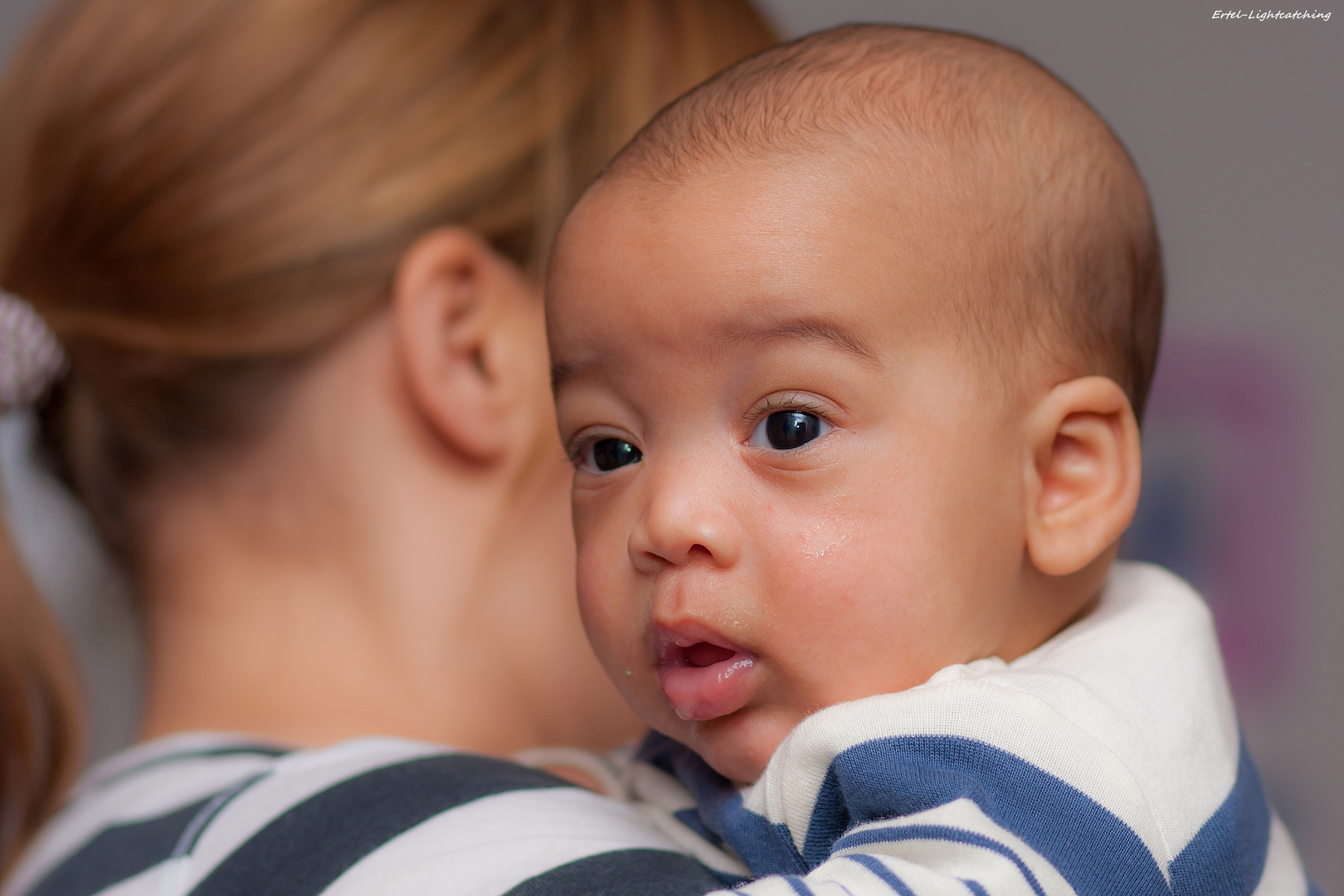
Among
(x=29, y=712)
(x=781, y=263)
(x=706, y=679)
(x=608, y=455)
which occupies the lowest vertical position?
(x=29, y=712)

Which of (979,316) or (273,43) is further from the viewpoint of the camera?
(273,43)

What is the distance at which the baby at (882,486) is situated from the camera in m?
0.57

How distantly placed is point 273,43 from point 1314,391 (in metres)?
1.94

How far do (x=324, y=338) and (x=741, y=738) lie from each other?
1.83ft

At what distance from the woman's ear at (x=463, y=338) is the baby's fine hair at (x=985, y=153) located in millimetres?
304

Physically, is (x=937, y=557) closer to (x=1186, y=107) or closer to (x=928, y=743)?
(x=928, y=743)

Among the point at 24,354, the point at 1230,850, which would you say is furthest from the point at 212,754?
the point at 1230,850

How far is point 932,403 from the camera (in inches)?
24.3

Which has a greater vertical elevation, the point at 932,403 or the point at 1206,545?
the point at 932,403

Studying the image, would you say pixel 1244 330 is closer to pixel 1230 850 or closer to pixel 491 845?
pixel 1230 850

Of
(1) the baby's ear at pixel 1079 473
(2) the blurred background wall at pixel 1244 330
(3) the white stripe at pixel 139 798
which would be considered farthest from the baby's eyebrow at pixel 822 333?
(2) the blurred background wall at pixel 1244 330

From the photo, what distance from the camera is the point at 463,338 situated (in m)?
1.00

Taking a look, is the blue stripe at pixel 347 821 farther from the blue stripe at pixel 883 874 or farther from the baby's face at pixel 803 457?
the blue stripe at pixel 883 874

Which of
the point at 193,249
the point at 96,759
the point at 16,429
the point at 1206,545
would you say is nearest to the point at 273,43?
the point at 193,249
